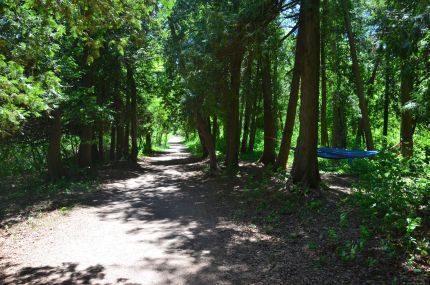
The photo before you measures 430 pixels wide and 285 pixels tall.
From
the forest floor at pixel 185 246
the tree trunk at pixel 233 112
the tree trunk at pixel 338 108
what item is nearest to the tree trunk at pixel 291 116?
the tree trunk at pixel 233 112

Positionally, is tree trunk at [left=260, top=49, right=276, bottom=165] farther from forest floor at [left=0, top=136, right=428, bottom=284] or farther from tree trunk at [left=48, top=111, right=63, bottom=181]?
tree trunk at [left=48, top=111, right=63, bottom=181]

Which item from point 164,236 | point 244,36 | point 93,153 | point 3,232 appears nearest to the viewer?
point 164,236

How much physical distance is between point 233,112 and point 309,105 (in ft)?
20.0

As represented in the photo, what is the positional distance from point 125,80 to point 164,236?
1487 centimetres

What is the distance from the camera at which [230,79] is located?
14.4 metres

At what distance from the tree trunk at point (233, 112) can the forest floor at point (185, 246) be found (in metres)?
4.99

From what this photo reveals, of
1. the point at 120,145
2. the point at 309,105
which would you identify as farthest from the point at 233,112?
the point at 120,145

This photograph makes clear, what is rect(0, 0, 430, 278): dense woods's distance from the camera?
215 inches

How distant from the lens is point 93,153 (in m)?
20.2

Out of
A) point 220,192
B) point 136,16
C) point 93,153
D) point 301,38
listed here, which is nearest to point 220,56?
point 301,38

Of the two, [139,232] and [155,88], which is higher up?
[155,88]

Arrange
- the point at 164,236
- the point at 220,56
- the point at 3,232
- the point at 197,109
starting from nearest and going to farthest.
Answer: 1. the point at 164,236
2. the point at 3,232
3. the point at 220,56
4. the point at 197,109

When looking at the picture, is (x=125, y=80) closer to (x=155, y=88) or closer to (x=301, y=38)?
(x=155, y=88)

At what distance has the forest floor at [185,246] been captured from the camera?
4832 millimetres
